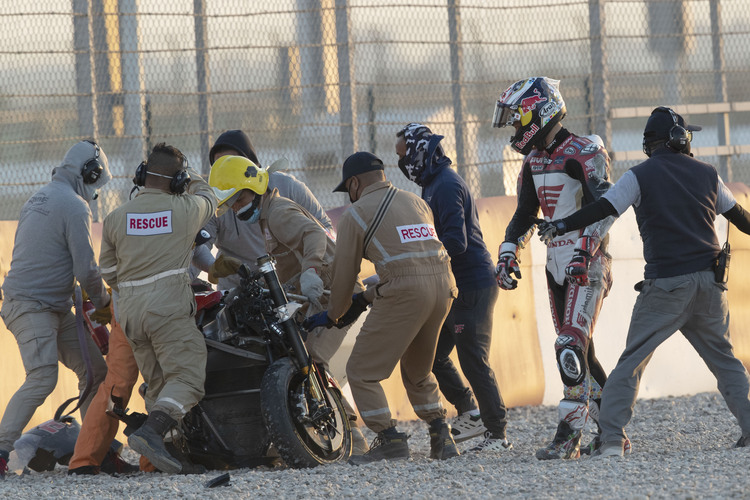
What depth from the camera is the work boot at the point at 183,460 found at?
6609mm

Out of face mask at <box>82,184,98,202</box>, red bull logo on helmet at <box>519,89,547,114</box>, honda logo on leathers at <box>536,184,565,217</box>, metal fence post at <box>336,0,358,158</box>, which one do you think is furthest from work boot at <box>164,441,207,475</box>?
metal fence post at <box>336,0,358,158</box>

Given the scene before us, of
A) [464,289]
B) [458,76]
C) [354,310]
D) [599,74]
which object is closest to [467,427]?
[464,289]

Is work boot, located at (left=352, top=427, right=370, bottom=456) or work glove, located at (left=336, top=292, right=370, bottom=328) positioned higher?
work glove, located at (left=336, top=292, right=370, bottom=328)

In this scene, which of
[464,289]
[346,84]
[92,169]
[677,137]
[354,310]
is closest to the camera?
[677,137]

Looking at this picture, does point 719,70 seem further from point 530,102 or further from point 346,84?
point 530,102

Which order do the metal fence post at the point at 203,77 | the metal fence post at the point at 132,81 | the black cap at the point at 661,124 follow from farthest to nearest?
the metal fence post at the point at 203,77 → the metal fence post at the point at 132,81 → the black cap at the point at 661,124

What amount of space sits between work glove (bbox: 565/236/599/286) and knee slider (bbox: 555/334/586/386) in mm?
323

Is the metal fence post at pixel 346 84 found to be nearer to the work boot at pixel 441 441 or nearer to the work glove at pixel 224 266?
the work glove at pixel 224 266

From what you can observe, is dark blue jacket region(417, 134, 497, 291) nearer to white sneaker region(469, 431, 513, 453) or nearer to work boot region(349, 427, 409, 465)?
white sneaker region(469, 431, 513, 453)

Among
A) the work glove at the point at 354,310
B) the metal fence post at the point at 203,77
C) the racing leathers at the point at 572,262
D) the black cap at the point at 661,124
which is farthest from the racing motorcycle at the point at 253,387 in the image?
the metal fence post at the point at 203,77

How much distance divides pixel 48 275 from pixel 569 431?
309 centimetres

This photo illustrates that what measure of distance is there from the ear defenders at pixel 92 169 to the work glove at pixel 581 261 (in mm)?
2788

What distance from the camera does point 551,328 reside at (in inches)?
386

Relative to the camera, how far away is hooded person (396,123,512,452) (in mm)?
7387
